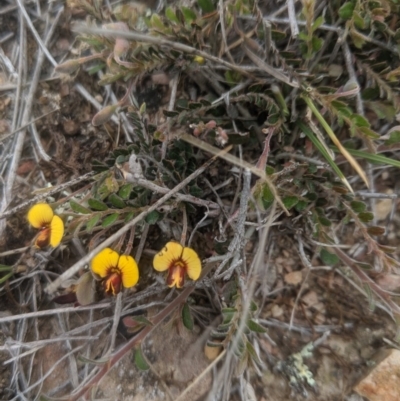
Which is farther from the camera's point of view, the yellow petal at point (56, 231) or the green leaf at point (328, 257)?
the green leaf at point (328, 257)

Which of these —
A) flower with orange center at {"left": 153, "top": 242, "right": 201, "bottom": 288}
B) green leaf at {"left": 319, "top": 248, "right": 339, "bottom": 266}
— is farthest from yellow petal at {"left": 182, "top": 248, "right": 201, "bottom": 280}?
green leaf at {"left": 319, "top": 248, "right": 339, "bottom": 266}

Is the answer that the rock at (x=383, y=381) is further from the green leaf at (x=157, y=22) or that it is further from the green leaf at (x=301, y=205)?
the green leaf at (x=157, y=22)

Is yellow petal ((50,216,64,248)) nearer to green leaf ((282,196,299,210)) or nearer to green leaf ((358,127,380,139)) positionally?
green leaf ((282,196,299,210))

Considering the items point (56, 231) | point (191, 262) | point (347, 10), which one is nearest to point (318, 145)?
point (347, 10)

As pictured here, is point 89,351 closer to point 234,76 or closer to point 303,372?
point 303,372

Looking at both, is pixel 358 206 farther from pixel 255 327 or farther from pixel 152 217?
pixel 152 217

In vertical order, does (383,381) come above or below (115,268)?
below

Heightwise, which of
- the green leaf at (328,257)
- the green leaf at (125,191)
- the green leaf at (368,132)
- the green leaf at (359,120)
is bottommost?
the green leaf at (328,257)

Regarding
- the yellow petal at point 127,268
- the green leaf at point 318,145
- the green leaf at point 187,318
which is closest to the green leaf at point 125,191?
the yellow petal at point 127,268
